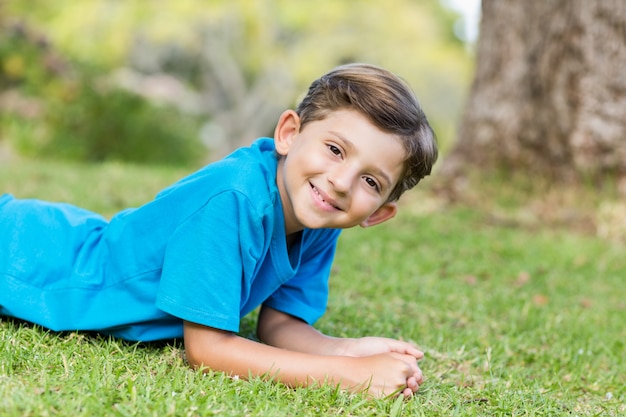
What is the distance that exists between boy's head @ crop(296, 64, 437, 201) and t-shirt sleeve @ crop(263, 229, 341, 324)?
16.0 inches

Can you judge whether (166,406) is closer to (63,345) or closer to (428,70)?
(63,345)

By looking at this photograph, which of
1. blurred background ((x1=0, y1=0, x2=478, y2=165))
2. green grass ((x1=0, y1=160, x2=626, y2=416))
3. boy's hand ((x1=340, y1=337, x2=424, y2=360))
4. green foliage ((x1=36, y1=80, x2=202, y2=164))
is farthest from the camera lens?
blurred background ((x1=0, y1=0, x2=478, y2=165))

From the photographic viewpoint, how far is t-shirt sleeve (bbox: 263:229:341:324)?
2.62m

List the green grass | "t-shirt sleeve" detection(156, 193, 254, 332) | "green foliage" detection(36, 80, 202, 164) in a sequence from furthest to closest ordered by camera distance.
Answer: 1. "green foliage" detection(36, 80, 202, 164)
2. "t-shirt sleeve" detection(156, 193, 254, 332)
3. the green grass

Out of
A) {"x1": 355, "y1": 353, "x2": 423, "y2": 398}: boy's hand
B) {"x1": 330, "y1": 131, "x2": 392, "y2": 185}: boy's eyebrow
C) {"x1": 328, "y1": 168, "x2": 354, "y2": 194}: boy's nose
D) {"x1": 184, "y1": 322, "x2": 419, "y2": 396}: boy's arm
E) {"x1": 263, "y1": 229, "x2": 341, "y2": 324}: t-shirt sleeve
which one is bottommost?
{"x1": 184, "y1": 322, "x2": 419, "y2": 396}: boy's arm

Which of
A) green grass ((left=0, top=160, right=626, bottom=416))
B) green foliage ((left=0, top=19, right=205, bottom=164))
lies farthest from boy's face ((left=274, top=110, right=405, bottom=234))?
green foliage ((left=0, top=19, right=205, bottom=164))

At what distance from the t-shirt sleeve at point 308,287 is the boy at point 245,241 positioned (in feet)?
0.39

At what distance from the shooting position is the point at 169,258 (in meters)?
2.12

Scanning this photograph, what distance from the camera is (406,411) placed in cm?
205

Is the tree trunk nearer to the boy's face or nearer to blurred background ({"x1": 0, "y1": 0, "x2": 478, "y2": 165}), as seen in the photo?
the boy's face

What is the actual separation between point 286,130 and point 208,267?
538 millimetres

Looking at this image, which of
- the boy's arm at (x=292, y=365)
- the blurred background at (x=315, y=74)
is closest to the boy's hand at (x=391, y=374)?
the boy's arm at (x=292, y=365)

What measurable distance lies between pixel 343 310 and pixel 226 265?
1244 millimetres

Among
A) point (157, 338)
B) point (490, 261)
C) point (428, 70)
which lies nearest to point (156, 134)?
point (490, 261)
